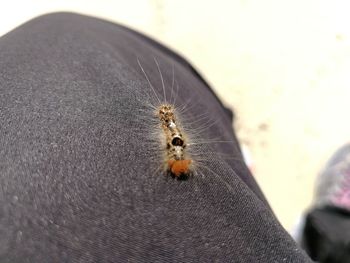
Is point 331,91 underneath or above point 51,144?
above

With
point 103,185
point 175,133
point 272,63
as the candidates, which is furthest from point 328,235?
point 272,63

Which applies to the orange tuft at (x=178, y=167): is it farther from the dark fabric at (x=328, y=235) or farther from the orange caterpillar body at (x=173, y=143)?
the dark fabric at (x=328, y=235)

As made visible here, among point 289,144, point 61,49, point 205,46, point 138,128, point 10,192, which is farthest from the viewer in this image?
point 205,46

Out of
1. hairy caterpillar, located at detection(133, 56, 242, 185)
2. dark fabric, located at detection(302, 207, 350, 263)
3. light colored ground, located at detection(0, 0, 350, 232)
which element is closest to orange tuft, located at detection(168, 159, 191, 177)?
hairy caterpillar, located at detection(133, 56, 242, 185)

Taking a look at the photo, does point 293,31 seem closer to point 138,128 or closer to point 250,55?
point 250,55

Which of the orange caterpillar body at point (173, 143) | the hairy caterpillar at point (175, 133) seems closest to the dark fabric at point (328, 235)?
the hairy caterpillar at point (175, 133)

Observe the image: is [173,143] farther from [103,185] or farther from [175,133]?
[103,185]

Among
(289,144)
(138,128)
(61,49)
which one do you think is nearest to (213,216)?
(138,128)
